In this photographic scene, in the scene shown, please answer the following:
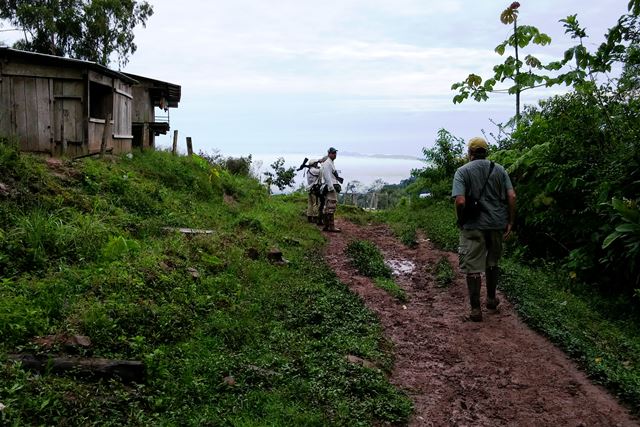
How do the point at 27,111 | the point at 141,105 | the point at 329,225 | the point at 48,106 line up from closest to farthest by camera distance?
the point at 27,111 < the point at 48,106 < the point at 329,225 < the point at 141,105

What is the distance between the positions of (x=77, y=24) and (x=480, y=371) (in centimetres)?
3355

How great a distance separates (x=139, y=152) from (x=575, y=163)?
13692 mm

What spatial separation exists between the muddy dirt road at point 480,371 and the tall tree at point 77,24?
3026 cm

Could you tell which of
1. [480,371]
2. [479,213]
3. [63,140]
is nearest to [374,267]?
[479,213]

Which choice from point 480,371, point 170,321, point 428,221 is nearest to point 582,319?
point 480,371

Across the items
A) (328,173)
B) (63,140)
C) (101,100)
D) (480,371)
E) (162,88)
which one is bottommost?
(480,371)

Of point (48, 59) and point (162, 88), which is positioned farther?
point (162, 88)

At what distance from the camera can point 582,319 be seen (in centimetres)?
634

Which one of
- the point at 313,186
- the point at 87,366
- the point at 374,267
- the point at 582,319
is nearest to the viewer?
the point at 87,366

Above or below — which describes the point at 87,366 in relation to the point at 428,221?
below

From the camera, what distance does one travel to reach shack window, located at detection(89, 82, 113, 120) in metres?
16.5

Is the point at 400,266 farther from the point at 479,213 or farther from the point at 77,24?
the point at 77,24

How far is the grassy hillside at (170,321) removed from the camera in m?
3.82

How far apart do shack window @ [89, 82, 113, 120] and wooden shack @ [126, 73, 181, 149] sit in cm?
635
